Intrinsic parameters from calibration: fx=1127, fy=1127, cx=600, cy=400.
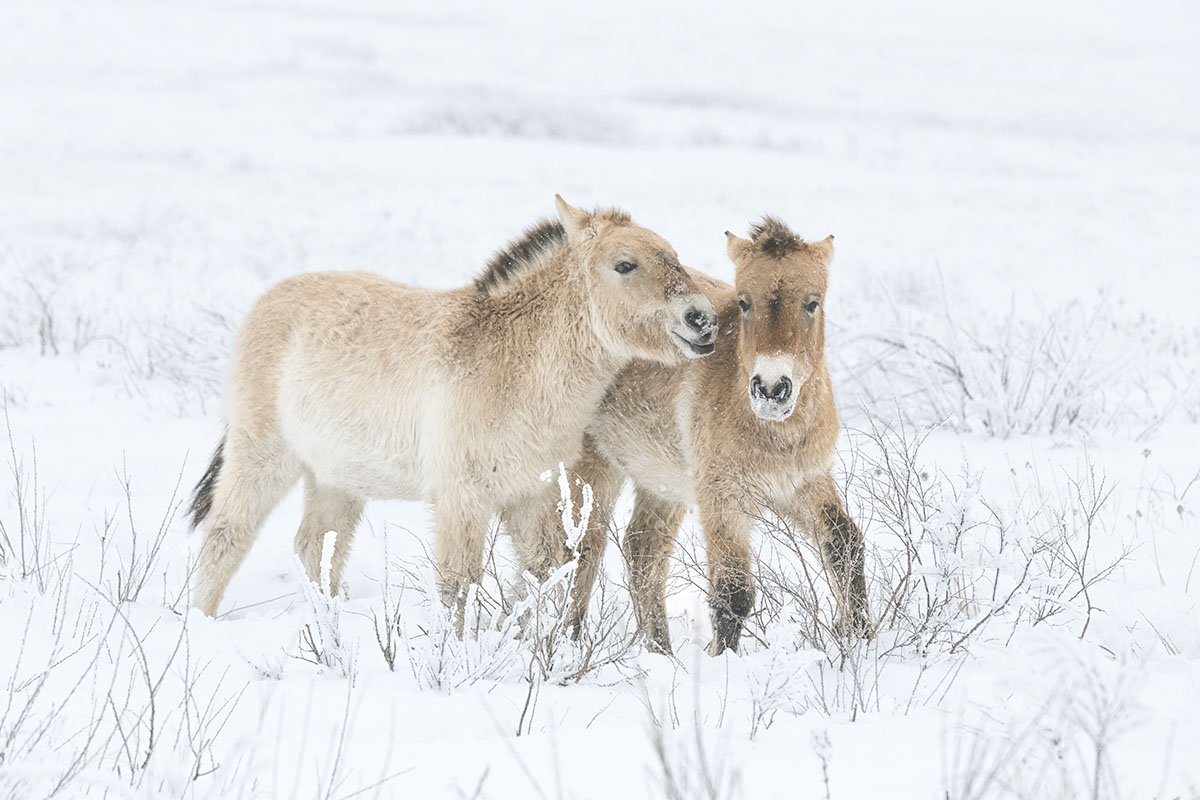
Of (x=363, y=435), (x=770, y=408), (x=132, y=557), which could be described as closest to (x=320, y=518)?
(x=363, y=435)

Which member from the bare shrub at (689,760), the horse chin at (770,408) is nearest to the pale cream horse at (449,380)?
the horse chin at (770,408)

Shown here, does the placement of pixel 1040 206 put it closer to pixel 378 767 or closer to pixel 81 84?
pixel 378 767

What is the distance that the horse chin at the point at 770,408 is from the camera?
13.6 feet

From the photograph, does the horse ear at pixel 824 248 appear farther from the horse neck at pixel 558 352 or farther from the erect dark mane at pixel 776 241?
the horse neck at pixel 558 352

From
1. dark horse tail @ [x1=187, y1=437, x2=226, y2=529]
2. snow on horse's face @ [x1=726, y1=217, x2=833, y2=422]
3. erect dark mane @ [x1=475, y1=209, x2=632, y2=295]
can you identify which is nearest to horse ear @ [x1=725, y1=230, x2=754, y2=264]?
snow on horse's face @ [x1=726, y1=217, x2=833, y2=422]

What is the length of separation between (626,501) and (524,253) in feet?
6.77

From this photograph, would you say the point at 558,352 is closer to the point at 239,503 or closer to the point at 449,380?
the point at 449,380

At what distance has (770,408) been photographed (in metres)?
4.16

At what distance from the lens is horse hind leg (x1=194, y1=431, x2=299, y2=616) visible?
5.55m

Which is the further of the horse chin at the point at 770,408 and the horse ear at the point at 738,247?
the horse ear at the point at 738,247

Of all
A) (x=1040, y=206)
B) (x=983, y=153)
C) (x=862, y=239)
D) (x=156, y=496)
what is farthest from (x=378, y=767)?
(x=983, y=153)

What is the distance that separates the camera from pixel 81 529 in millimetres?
5844

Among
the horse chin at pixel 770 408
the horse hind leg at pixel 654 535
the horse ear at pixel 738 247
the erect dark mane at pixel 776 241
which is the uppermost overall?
the erect dark mane at pixel 776 241

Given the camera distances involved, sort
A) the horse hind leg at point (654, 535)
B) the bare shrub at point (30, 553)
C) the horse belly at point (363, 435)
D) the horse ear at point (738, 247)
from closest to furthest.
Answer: the bare shrub at point (30, 553) → the horse ear at point (738, 247) → the horse belly at point (363, 435) → the horse hind leg at point (654, 535)
